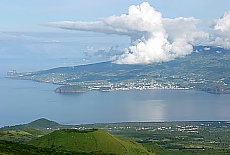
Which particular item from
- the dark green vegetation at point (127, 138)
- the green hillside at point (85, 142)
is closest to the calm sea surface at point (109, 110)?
the dark green vegetation at point (127, 138)

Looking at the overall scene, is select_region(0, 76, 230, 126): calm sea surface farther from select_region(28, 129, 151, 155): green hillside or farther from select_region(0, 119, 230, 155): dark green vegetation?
select_region(28, 129, 151, 155): green hillside

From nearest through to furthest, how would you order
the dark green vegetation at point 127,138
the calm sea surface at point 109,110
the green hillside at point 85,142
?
1. the dark green vegetation at point 127,138
2. the green hillside at point 85,142
3. the calm sea surface at point 109,110

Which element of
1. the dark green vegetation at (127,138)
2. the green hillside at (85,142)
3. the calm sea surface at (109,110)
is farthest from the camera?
the calm sea surface at (109,110)

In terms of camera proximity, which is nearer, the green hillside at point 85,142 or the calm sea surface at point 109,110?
A: the green hillside at point 85,142

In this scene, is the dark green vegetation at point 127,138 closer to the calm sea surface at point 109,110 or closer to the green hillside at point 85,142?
the green hillside at point 85,142

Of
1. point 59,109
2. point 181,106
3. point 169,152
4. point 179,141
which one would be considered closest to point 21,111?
point 59,109

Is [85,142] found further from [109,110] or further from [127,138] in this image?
[109,110]

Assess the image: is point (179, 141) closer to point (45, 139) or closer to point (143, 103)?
point (45, 139)
